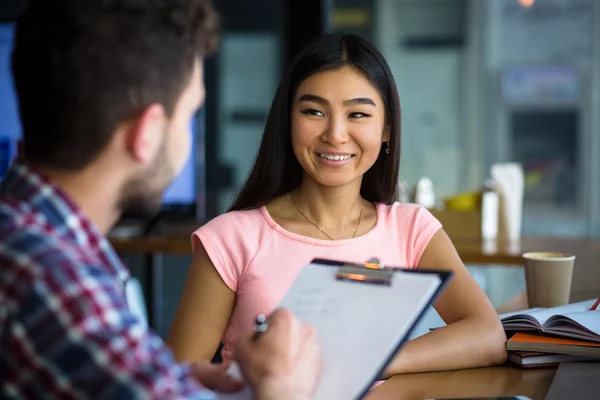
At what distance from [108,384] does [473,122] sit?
4881 mm

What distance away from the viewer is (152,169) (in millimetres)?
890

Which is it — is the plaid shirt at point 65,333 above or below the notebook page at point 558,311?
above

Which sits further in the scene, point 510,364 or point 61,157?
point 510,364

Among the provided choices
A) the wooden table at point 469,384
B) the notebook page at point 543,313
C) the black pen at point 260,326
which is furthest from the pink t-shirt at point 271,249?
the black pen at point 260,326

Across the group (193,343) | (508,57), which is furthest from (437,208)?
(508,57)

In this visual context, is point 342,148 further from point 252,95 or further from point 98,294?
point 252,95

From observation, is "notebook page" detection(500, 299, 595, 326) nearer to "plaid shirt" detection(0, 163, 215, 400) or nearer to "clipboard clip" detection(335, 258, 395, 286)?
"clipboard clip" detection(335, 258, 395, 286)

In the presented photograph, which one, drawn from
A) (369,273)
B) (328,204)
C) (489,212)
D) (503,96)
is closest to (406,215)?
(328,204)

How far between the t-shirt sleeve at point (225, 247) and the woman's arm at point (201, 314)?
0.04 feet

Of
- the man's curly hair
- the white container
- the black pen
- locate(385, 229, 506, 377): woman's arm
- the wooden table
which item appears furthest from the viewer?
the white container

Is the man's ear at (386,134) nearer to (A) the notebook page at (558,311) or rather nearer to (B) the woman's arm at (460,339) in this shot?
(B) the woman's arm at (460,339)

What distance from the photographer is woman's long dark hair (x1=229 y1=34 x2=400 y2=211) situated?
5.68 ft

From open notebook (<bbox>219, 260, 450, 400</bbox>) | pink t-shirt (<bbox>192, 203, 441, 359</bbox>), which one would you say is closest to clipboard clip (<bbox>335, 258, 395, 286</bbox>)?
open notebook (<bbox>219, 260, 450, 400</bbox>)

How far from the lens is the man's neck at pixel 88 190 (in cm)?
86
